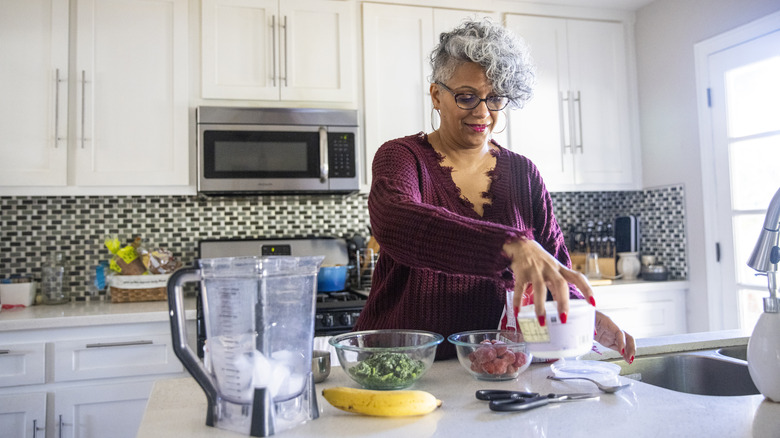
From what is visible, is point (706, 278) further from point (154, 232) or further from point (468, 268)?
point (154, 232)

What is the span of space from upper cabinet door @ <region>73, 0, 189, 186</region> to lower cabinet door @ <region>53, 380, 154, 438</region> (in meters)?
0.85

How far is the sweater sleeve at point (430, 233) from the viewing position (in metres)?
0.89

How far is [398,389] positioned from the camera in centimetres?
99

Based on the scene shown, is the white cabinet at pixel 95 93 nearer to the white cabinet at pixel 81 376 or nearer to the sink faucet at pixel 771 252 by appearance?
the white cabinet at pixel 81 376

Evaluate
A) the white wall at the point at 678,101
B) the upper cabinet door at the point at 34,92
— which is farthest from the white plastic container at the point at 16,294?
the white wall at the point at 678,101

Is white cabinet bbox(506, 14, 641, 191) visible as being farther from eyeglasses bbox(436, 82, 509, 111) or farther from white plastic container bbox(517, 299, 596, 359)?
white plastic container bbox(517, 299, 596, 359)

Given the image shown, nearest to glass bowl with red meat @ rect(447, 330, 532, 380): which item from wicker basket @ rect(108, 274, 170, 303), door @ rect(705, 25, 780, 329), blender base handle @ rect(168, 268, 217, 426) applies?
blender base handle @ rect(168, 268, 217, 426)

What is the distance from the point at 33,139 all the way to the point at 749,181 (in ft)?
10.1

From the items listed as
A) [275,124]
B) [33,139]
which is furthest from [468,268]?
[33,139]

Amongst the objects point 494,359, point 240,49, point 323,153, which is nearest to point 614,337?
point 494,359

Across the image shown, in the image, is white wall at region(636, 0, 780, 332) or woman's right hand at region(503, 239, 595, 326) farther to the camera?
white wall at region(636, 0, 780, 332)

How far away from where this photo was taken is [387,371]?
0.98 m

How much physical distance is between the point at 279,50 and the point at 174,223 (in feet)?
3.18

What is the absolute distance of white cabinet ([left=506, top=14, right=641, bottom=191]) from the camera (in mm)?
3014
